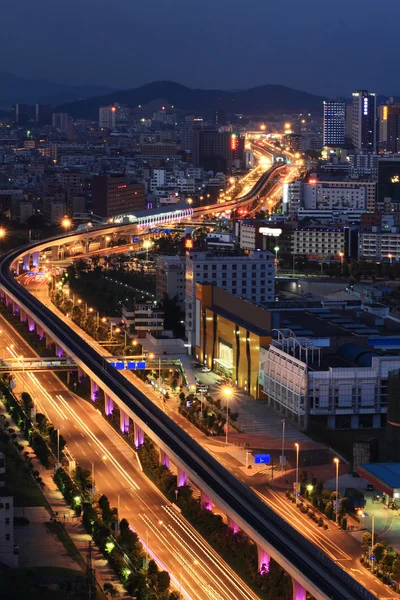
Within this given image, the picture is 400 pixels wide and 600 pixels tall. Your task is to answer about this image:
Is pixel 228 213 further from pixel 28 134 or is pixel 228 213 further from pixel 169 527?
pixel 28 134

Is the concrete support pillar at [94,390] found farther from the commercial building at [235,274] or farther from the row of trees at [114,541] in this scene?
the row of trees at [114,541]

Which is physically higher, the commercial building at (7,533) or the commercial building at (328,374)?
the commercial building at (328,374)

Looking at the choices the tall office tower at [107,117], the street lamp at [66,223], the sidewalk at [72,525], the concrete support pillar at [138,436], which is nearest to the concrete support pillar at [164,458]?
the concrete support pillar at [138,436]

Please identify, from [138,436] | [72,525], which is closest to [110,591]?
[72,525]

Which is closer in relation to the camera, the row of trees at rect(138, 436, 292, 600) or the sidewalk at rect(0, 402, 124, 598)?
the row of trees at rect(138, 436, 292, 600)

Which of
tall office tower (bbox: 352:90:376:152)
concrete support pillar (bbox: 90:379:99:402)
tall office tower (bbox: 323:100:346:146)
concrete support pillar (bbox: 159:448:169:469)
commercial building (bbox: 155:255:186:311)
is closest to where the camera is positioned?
concrete support pillar (bbox: 159:448:169:469)

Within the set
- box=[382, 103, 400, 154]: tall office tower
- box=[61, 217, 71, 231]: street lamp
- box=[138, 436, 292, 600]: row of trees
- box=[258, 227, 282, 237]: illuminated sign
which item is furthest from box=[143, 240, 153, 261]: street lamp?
box=[382, 103, 400, 154]: tall office tower

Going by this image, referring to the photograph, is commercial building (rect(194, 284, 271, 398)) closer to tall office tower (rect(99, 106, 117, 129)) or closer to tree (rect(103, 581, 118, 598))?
tree (rect(103, 581, 118, 598))
